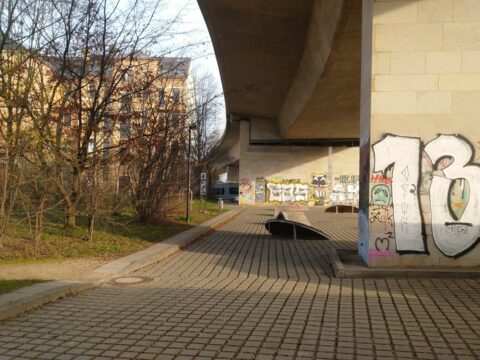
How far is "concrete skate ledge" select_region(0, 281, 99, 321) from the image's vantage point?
19.6ft

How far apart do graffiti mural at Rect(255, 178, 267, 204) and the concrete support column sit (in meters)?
37.1

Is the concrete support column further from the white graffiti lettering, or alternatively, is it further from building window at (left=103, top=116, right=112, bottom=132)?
building window at (left=103, top=116, right=112, bottom=132)

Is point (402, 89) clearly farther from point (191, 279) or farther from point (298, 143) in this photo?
point (298, 143)

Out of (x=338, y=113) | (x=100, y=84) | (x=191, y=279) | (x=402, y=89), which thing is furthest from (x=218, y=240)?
(x=338, y=113)

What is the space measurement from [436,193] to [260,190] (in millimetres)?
37599

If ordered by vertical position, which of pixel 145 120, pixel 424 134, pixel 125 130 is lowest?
pixel 424 134

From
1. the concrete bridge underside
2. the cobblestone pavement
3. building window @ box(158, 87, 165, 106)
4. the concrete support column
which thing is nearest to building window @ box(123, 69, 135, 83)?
building window @ box(158, 87, 165, 106)

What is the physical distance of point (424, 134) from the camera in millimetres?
8867

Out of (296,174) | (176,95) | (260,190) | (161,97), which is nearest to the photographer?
(161,97)

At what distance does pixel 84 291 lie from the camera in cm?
758

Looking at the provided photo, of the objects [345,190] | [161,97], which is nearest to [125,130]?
[161,97]

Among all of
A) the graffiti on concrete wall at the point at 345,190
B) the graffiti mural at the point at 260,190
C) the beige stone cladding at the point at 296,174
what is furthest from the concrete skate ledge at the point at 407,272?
the graffiti mural at the point at 260,190

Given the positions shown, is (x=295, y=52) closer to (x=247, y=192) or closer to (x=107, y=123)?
(x=107, y=123)

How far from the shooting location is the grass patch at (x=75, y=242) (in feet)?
33.5
